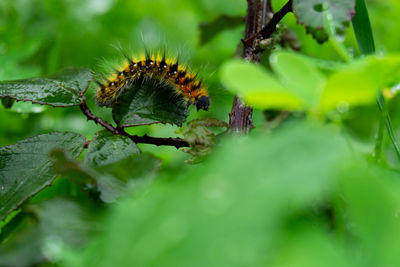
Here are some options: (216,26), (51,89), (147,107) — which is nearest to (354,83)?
(147,107)

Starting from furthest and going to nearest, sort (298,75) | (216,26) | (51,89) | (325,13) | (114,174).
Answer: (216,26), (51,89), (325,13), (114,174), (298,75)

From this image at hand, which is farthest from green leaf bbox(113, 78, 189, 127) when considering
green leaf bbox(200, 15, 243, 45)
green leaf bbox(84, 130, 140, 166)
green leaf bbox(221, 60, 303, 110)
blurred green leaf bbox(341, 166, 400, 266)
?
green leaf bbox(200, 15, 243, 45)

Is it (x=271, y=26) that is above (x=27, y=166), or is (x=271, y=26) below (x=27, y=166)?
above

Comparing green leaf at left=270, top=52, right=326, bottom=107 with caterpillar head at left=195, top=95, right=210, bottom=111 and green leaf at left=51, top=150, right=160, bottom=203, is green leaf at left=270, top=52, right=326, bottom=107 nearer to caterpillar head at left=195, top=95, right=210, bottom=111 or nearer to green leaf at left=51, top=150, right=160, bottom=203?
green leaf at left=51, top=150, right=160, bottom=203

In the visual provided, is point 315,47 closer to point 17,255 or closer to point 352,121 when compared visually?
point 352,121

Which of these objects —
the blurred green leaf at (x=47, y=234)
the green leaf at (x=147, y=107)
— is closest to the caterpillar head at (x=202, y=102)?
the green leaf at (x=147, y=107)

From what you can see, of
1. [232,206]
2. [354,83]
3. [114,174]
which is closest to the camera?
[232,206]

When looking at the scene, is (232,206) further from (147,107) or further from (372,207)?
(147,107)

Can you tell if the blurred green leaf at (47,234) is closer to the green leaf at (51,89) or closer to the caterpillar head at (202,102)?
the green leaf at (51,89)
